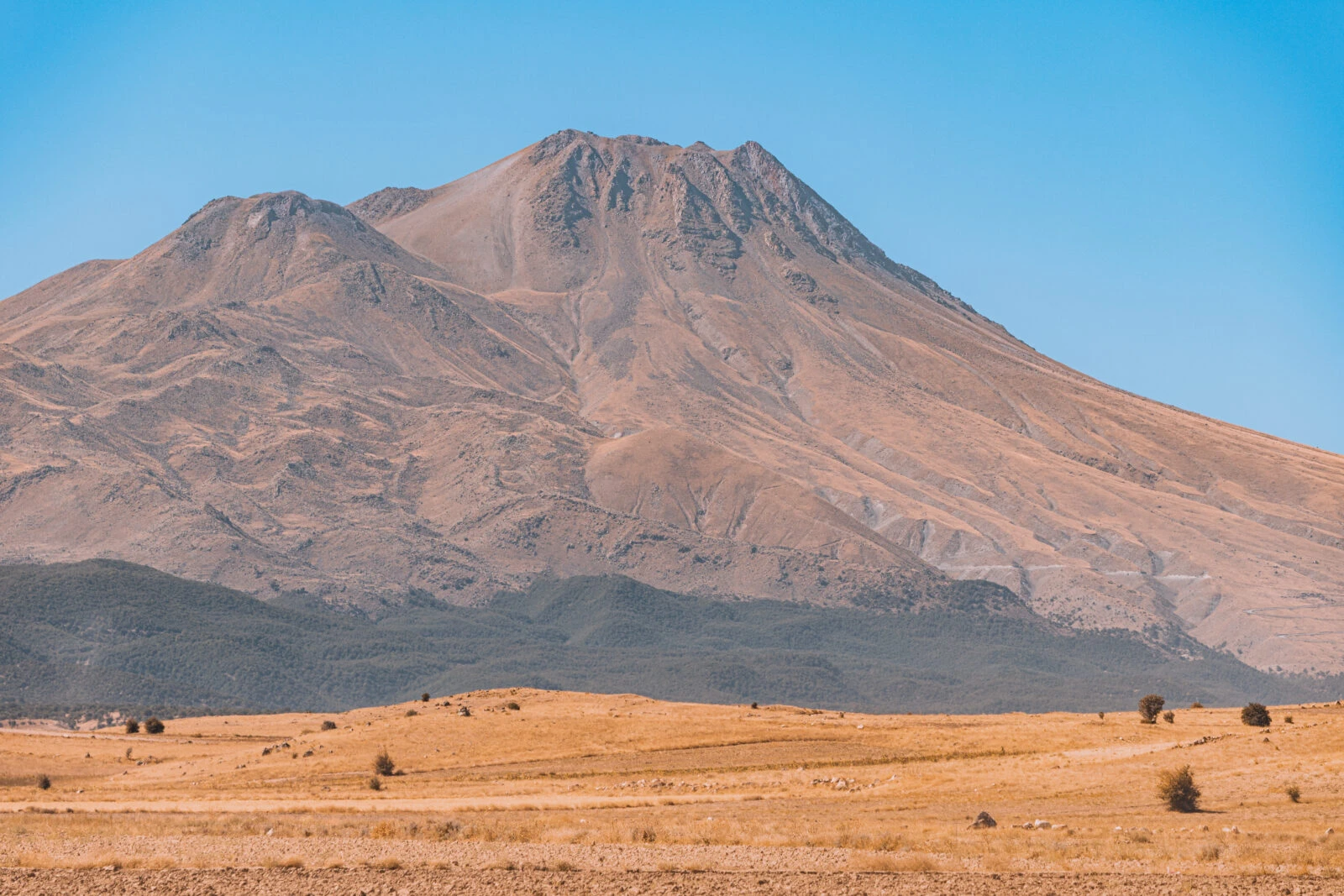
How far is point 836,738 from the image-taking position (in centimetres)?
7938

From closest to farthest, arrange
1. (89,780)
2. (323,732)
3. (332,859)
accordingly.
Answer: (332,859) < (89,780) < (323,732)

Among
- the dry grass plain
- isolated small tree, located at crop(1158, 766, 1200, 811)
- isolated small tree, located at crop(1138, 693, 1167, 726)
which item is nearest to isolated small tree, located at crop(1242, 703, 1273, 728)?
the dry grass plain

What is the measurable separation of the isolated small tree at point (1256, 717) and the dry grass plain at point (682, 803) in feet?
2.82

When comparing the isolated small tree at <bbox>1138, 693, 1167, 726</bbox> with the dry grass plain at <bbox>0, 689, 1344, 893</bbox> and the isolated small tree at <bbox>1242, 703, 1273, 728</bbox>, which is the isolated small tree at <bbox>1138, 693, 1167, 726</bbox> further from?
the isolated small tree at <bbox>1242, 703, 1273, 728</bbox>

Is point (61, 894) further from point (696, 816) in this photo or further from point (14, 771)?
point (14, 771)

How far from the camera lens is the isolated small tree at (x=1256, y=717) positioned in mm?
71188

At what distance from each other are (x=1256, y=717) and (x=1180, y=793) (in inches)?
977

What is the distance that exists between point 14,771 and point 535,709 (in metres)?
27.9

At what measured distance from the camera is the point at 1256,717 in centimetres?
7175

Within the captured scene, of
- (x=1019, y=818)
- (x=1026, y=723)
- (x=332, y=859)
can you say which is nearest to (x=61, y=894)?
(x=332, y=859)

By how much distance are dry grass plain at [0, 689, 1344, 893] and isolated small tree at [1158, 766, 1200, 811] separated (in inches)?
33.9

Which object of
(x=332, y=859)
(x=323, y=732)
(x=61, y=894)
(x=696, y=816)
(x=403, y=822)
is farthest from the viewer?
(x=323, y=732)

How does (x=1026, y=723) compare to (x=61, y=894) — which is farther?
(x=1026, y=723)

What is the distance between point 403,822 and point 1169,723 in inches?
1680
